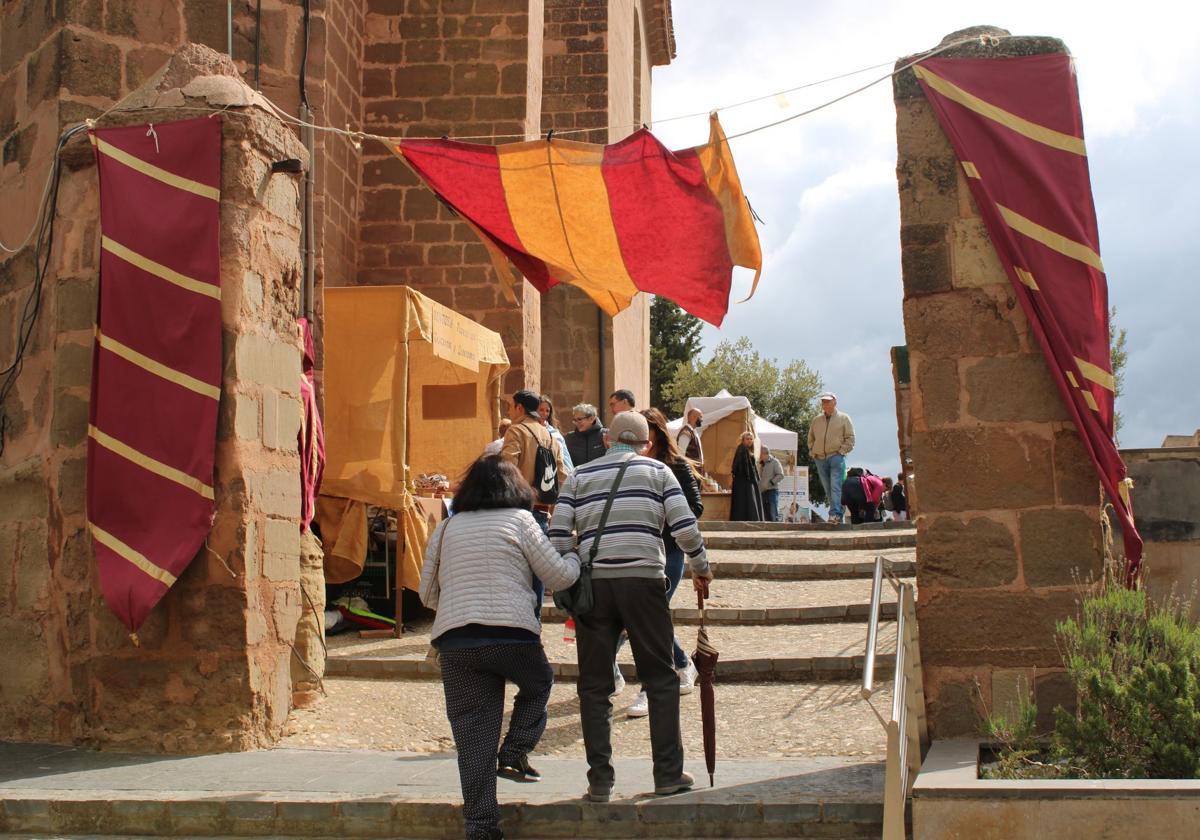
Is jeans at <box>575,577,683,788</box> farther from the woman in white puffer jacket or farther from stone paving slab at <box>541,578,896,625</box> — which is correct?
stone paving slab at <box>541,578,896,625</box>

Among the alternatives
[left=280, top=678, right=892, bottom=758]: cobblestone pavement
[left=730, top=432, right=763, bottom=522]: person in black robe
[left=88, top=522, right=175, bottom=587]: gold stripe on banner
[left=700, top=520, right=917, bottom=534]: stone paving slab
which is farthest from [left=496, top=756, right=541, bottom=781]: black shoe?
[left=730, top=432, right=763, bottom=522]: person in black robe

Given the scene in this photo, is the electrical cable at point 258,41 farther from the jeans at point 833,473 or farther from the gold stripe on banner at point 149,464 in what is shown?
the jeans at point 833,473

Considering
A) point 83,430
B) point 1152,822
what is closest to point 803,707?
point 1152,822

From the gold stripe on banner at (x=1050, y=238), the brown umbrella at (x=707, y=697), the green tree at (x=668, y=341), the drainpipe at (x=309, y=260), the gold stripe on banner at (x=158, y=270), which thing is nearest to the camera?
the brown umbrella at (x=707, y=697)

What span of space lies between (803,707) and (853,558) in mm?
5877

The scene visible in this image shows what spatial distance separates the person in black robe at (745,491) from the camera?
55.7 ft

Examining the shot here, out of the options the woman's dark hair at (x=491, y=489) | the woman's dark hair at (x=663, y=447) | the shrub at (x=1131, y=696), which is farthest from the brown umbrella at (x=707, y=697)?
the woman's dark hair at (x=663, y=447)

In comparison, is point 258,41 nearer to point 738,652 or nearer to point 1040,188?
point 738,652

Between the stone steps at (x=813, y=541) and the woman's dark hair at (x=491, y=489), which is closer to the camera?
the woman's dark hair at (x=491, y=489)

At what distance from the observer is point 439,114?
612 inches

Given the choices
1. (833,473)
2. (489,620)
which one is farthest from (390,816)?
(833,473)

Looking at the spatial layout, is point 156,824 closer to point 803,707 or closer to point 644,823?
point 644,823

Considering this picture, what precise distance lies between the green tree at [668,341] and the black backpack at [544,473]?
39.4 m

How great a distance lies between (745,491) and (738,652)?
25.8 feet
